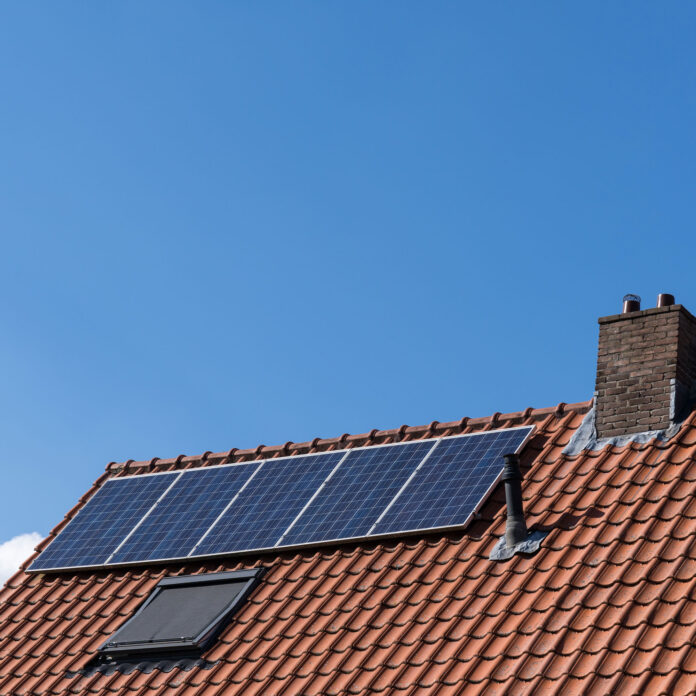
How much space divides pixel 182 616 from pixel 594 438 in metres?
4.71

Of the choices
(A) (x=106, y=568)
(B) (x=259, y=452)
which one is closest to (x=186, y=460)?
(B) (x=259, y=452)

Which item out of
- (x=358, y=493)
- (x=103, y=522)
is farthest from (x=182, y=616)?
(x=103, y=522)

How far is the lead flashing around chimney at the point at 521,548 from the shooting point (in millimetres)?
11870

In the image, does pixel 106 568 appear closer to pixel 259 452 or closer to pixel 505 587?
pixel 259 452

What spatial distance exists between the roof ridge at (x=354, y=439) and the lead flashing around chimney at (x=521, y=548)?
8.04ft

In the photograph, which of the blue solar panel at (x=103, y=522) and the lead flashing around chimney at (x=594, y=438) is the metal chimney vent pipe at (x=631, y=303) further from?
the blue solar panel at (x=103, y=522)

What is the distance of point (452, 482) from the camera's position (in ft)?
43.8

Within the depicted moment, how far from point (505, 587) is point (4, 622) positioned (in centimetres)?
631

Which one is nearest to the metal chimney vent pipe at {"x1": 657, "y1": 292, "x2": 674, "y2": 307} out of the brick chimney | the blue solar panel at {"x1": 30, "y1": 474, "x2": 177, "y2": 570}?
the brick chimney

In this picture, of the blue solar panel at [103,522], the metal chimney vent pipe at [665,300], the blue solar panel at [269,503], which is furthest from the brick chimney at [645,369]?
the blue solar panel at [103,522]

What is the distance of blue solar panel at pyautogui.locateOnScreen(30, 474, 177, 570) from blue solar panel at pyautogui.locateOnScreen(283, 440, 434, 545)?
263cm

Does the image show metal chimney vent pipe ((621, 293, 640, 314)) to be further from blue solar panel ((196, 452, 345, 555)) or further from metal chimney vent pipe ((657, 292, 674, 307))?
blue solar panel ((196, 452, 345, 555))

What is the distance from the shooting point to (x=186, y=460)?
16.7 meters

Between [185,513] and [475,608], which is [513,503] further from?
[185,513]
